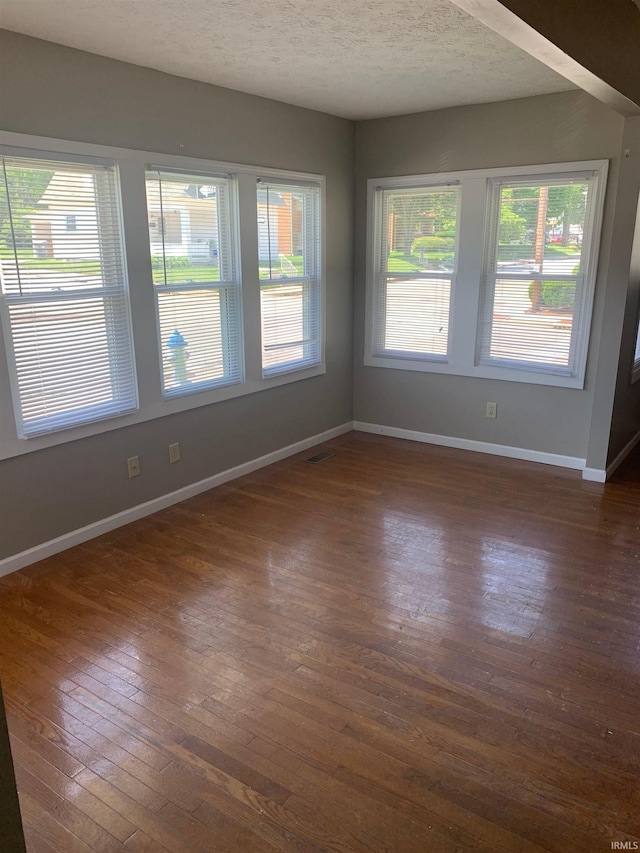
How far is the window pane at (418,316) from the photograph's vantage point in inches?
197

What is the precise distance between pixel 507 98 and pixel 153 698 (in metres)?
4.26

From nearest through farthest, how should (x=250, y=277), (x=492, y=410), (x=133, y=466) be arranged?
(x=133, y=466) < (x=250, y=277) < (x=492, y=410)

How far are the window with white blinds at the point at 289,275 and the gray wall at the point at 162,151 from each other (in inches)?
6.6

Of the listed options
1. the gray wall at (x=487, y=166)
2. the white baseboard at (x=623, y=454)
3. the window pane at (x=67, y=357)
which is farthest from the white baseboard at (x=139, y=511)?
the white baseboard at (x=623, y=454)

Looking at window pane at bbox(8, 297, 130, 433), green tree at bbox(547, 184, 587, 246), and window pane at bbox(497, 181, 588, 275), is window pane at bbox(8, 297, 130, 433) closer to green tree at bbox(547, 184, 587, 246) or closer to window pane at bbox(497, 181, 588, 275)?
window pane at bbox(497, 181, 588, 275)

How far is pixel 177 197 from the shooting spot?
12.1 ft

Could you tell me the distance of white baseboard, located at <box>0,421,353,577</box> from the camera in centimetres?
325

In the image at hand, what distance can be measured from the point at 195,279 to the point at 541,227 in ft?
8.07

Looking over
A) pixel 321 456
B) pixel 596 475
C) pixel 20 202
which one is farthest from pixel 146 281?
pixel 596 475

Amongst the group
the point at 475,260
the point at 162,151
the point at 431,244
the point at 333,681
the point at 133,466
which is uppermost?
the point at 162,151

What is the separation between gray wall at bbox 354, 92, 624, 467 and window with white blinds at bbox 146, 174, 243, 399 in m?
1.56

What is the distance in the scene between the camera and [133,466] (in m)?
3.73

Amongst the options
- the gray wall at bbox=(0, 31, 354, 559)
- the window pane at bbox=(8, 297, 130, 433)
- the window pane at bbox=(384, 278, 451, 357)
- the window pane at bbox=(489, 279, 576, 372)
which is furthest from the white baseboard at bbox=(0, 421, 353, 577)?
the window pane at bbox=(489, 279, 576, 372)

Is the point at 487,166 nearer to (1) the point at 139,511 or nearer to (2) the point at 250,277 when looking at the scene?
(2) the point at 250,277
